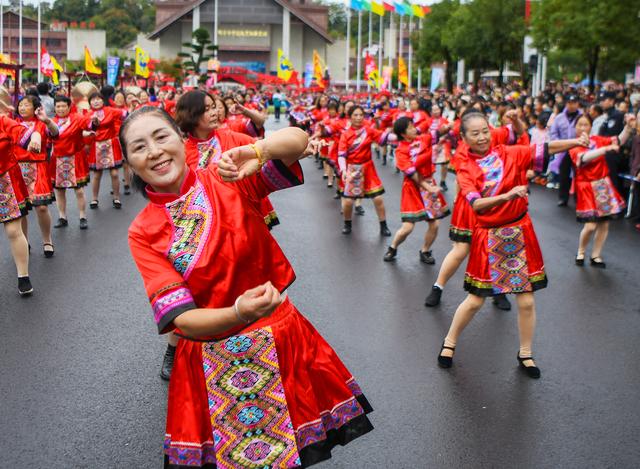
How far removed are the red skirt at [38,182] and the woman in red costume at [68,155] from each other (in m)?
0.73

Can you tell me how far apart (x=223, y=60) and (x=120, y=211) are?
66.5 m

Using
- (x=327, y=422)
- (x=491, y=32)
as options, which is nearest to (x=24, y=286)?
(x=327, y=422)

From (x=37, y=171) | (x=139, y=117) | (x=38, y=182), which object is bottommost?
(x=38, y=182)

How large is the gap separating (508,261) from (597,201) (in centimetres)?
380

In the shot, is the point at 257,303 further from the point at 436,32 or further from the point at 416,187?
the point at 436,32

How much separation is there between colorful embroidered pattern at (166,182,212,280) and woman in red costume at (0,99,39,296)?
15.8ft

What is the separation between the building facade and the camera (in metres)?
72.7

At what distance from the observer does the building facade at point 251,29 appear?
72688 millimetres

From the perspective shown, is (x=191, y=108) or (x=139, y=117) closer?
(x=139, y=117)

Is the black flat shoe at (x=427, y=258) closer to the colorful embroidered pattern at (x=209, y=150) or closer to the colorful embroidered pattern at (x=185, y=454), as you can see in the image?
the colorful embroidered pattern at (x=209, y=150)

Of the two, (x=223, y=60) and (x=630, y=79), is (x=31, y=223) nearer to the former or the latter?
(x=630, y=79)

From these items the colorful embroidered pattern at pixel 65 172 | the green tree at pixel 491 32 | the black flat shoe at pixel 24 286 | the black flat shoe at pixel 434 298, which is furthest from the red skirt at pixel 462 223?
the green tree at pixel 491 32

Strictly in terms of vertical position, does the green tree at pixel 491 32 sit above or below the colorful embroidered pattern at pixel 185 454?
above

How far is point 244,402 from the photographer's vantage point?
9.25 ft
